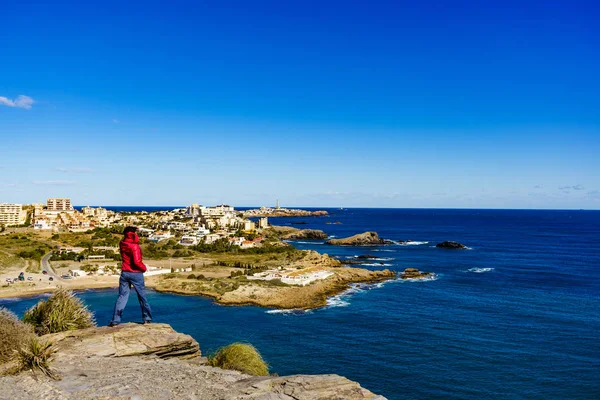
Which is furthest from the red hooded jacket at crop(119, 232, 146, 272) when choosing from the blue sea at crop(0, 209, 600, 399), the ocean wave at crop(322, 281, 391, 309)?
the ocean wave at crop(322, 281, 391, 309)

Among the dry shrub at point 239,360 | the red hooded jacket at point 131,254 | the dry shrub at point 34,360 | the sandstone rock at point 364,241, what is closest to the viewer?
the dry shrub at point 34,360

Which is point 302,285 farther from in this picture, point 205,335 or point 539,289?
point 539,289

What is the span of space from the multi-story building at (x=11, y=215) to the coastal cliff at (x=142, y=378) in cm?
15216

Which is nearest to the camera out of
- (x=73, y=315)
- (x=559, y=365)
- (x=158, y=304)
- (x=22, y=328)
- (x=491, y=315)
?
(x=22, y=328)

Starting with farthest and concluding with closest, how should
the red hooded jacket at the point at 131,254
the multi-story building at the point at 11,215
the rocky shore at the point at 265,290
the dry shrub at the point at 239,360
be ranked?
the multi-story building at the point at 11,215 < the rocky shore at the point at 265,290 < the dry shrub at the point at 239,360 < the red hooded jacket at the point at 131,254

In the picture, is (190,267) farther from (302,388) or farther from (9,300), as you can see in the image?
(302,388)

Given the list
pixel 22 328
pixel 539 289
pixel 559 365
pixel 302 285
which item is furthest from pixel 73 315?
pixel 539 289

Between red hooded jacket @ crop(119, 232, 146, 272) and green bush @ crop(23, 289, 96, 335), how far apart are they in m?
5.17

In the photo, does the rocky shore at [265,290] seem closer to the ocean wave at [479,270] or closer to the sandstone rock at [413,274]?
the sandstone rock at [413,274]

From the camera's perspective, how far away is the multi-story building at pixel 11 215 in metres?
143

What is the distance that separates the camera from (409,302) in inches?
1794

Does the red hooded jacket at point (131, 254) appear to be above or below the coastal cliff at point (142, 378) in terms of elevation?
above

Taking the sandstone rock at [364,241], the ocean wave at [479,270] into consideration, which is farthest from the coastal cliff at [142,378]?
the sandstone rock at [364,241]

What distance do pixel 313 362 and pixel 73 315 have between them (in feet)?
54.3
